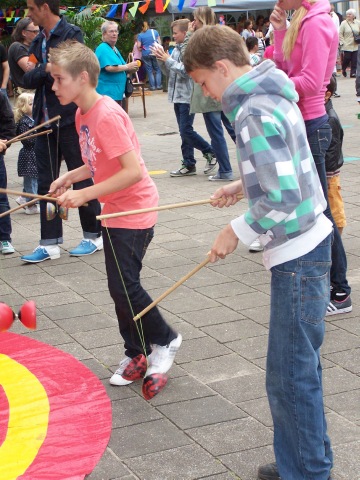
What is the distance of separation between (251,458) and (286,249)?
3.38ft

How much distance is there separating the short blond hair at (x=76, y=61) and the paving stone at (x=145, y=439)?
71.3 inches

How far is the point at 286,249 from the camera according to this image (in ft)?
10.1

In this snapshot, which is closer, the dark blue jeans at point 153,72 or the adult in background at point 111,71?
the adult in background at point 111,71

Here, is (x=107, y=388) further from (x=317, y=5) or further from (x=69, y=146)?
(x=69, y=146)

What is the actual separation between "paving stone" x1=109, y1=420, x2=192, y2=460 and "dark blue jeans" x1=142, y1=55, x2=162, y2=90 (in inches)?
807

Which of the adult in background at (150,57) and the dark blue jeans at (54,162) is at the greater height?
the dark blue jeans at (54,162)

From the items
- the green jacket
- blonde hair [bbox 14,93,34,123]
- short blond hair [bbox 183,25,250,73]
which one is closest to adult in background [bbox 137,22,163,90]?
the green jacket

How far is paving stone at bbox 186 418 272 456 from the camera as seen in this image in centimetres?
Answer: 367

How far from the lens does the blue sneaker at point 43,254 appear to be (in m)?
7.00

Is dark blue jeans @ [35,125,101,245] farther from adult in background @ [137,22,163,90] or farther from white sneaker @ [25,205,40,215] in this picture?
adult in background @ [137,22,163,90]

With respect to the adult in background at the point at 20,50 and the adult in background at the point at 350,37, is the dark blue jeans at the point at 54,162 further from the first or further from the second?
the adult in background at the point at 350,37

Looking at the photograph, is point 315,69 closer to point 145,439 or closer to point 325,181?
point 325,181

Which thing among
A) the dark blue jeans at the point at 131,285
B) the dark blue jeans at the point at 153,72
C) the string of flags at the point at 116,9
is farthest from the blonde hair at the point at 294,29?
the dark blue jeans at the point at 153,72

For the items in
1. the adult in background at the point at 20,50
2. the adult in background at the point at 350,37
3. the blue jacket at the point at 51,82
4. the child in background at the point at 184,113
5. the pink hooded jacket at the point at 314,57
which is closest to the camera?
the pink hooded jacket at the point at 314,57
